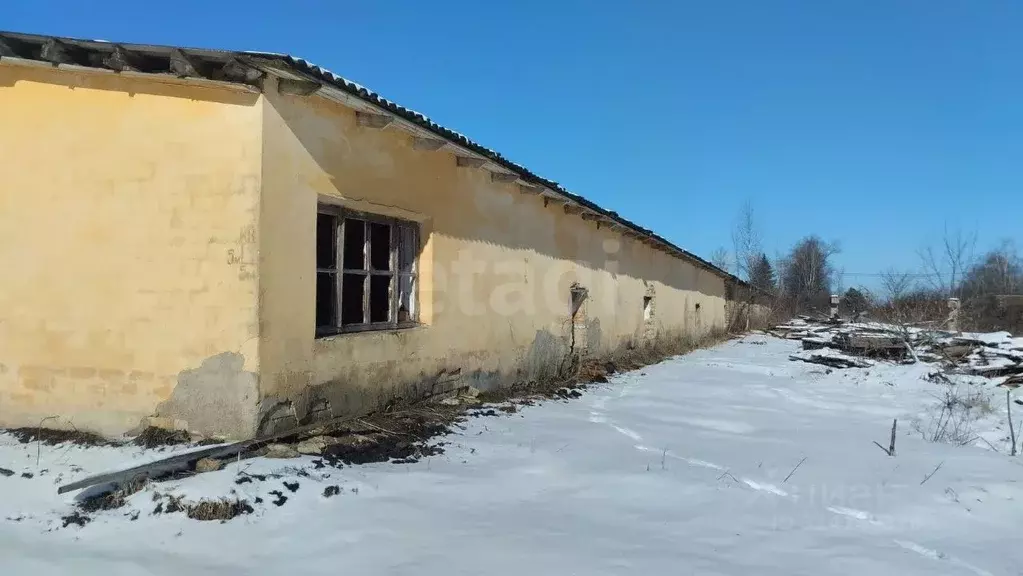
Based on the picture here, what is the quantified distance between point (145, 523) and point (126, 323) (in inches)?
90.6

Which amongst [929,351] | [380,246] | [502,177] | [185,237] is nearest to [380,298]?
[380,246]

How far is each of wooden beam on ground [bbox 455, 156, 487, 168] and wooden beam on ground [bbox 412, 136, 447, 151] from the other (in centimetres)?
91

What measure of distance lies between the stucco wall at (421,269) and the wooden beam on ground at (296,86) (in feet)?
0.31

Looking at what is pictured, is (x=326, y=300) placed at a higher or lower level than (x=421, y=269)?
lower

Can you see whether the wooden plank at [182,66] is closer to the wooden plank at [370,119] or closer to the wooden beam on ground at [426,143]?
the wooden plank at [370,119]

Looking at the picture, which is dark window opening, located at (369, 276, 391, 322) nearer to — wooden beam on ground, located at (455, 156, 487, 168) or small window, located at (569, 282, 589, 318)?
wooden beam on ground, located at (455, 156, 487, 168)

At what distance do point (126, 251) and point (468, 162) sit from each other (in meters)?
4.14

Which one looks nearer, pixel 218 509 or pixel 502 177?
pixel 218 509

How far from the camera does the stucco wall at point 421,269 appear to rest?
5.24m

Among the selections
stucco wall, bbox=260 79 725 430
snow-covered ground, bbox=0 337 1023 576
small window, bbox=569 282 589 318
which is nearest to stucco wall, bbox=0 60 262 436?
stucco wall, bbox=260 79 725 430

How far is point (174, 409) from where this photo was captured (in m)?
5.04

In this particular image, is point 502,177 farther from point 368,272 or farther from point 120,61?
point 120,61

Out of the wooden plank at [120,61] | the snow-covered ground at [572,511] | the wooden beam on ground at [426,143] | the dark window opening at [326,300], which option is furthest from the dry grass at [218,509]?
the wooden beam on ground at [426,143]

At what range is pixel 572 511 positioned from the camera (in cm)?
413
